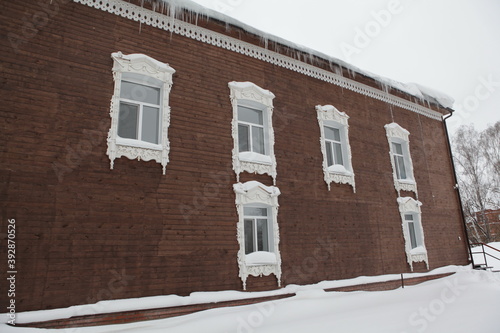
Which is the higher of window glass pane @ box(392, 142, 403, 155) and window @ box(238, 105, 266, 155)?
window glass pane @ box(392, 142, 403, 155)

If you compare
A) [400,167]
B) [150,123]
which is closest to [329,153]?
[400,167]

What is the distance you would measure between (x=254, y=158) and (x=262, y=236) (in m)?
2.08

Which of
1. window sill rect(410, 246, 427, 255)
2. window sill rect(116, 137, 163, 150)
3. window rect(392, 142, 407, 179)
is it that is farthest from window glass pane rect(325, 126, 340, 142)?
window sill rect(116, 137, 163, 150)

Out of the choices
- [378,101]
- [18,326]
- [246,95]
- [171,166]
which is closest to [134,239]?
[171,166]

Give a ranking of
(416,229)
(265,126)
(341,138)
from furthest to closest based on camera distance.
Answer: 1. (416,229)
2. (341,138)
3. (265,126)

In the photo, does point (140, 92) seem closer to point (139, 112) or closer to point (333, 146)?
point (139, 112)

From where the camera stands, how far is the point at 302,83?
10391 millimetres

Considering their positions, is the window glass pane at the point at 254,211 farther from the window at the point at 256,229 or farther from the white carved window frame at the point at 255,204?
the white carved window frame at the point at 255,204

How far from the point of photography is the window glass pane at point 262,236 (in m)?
8.32

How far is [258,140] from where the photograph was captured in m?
9.12

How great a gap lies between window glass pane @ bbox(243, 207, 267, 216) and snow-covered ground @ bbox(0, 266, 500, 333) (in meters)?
2.20

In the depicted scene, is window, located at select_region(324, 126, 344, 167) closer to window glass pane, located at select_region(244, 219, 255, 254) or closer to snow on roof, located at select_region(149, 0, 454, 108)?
snow on roof, located at select_region(149, 0, 454, 108)

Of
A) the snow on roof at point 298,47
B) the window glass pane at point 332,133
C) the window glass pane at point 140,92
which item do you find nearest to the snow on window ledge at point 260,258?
the window glass pane at point 140,92

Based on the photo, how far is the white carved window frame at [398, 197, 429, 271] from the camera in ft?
37.4
